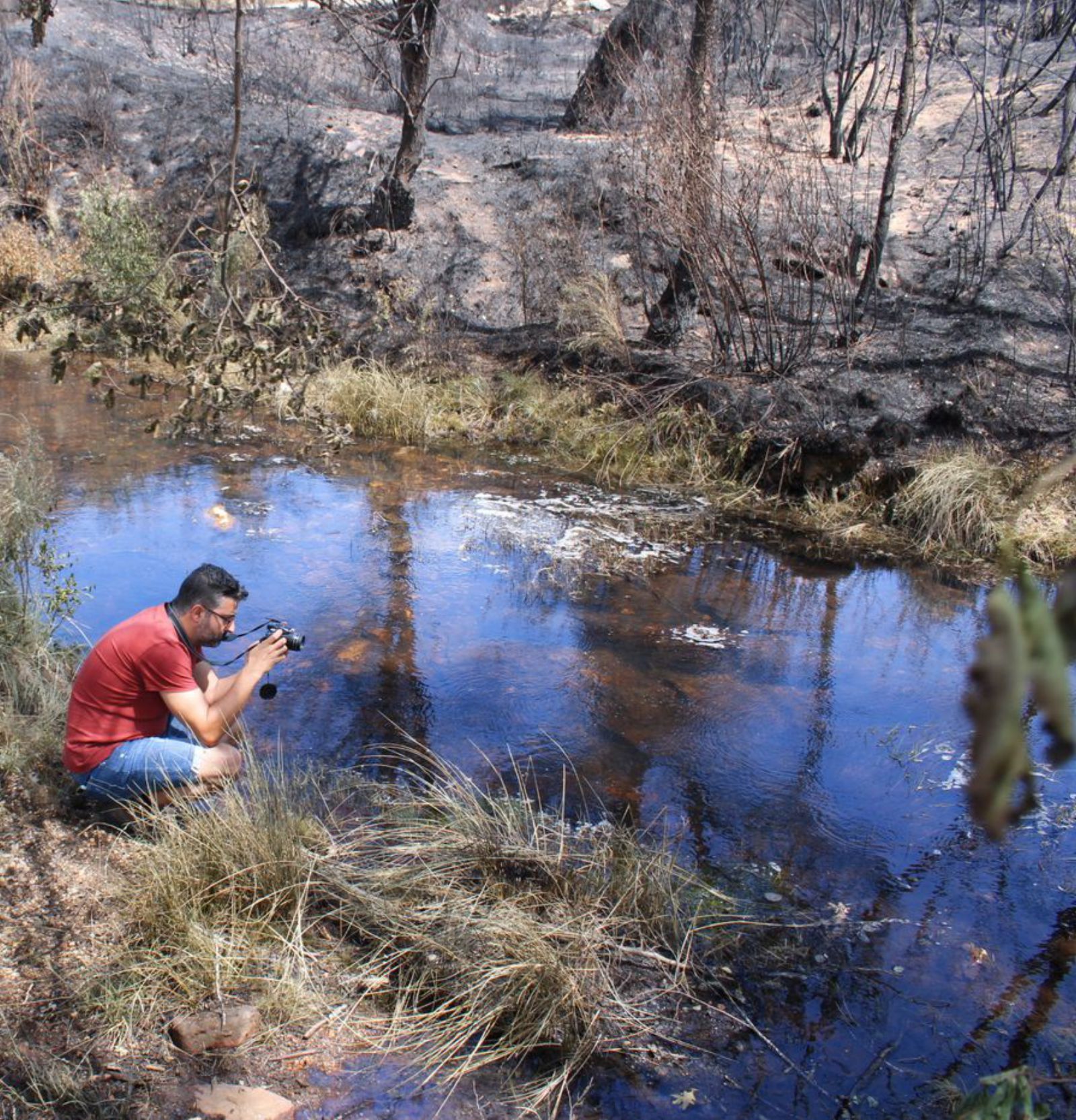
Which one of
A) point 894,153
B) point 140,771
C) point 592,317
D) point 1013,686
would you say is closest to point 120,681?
point 140,771

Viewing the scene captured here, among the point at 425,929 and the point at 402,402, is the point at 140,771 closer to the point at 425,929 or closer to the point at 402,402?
the point at 425,929

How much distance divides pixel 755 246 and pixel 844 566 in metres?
2.93

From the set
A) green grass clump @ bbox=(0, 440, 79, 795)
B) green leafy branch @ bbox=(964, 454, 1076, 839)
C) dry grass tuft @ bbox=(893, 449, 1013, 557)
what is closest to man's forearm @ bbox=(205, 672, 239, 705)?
green grass clump @ bbox=(0, 440, 79, 795)

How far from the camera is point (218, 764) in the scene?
4.49 meters

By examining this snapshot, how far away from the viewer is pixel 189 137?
16250 mm

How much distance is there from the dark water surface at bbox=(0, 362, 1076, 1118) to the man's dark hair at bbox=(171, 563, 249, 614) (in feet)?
3.81

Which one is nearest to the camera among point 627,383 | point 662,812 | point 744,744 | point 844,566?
point 662,812

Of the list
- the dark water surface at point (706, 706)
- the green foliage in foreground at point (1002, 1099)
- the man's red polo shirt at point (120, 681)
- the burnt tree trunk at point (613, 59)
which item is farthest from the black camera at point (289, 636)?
the burnt tree trunk at point (613, 59)

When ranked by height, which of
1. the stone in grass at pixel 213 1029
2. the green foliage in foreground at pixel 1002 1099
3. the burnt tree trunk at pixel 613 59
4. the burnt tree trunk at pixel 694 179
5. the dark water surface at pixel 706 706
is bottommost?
the stone in grass at pixel 213 1029

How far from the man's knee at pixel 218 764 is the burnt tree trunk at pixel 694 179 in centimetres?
682

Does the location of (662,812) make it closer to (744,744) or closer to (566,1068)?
(744,744)

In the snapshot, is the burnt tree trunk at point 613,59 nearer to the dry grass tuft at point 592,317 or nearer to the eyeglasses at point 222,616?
the dry grass tuft at point 592,317

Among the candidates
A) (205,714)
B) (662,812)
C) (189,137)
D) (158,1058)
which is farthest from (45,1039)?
(189,137)

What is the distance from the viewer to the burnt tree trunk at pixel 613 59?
43.6 ft
